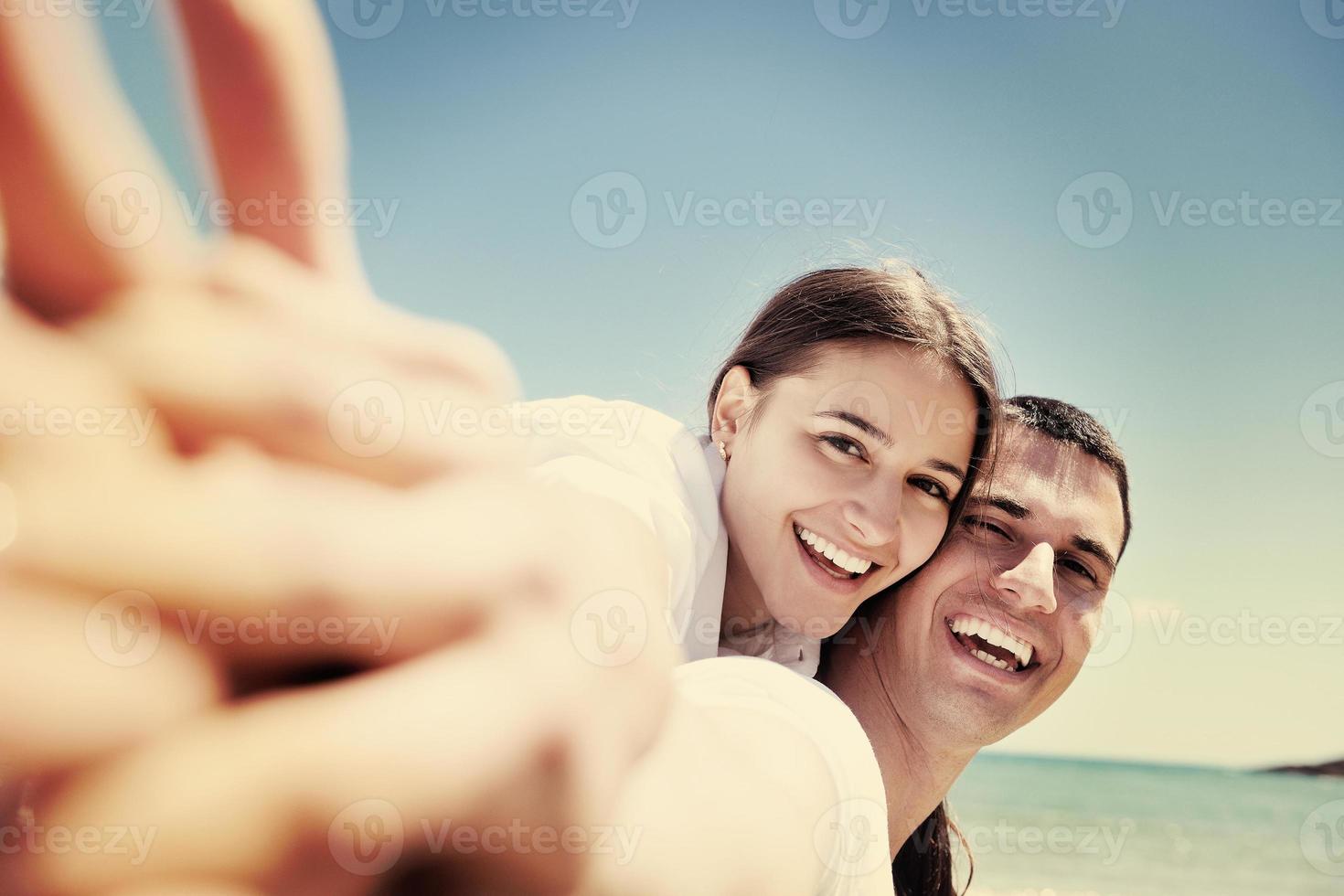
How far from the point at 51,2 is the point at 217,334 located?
0.28m

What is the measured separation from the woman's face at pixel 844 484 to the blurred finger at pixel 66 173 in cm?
193

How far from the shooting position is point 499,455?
111 cm

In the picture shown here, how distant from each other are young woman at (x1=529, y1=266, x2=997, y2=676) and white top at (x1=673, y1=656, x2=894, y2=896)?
0.76 metres

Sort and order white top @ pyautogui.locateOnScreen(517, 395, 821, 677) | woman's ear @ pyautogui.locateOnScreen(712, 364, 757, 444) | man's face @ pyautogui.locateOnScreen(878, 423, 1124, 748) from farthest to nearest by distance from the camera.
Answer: man's face @ pyautogui.locateOnScreen(878, 423, 1124, 748) → woman's ear @ pyautogui.locateOnScreen(712, 364, 757, 444) → white top @ pyautogui.locateOnScreen(517, 395, 821, 677)

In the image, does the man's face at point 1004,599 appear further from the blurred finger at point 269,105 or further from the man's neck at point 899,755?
the blurred finger at point 269,105

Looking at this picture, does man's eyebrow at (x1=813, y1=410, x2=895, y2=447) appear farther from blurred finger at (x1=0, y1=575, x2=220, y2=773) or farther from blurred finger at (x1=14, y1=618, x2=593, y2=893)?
blurred finger at (x1=0, y1=575, x2=220, y2=773)

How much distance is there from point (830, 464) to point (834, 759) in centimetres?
126

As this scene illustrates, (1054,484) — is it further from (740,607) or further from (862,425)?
(740,607)

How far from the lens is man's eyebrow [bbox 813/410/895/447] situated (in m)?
2.54

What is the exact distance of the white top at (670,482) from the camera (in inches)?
77.6

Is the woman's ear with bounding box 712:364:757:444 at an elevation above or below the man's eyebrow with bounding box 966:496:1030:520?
above

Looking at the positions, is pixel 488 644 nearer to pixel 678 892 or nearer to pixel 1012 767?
pixel 678 892

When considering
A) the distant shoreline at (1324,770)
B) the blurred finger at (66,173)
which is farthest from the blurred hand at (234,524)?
the distant shoreline at (1324,770)

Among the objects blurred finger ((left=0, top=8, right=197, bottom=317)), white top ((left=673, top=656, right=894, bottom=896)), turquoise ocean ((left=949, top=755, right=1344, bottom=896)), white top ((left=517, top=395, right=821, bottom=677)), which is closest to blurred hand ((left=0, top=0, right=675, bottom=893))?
blurred finger ((left=0, top=8, right=197, bottom=317))
